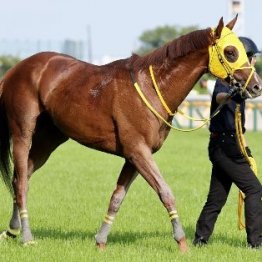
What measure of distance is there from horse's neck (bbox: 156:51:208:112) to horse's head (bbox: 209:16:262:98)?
0.16m

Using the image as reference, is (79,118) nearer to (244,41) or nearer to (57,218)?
(244,41)

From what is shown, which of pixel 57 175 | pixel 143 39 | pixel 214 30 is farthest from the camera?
pixel 143 39

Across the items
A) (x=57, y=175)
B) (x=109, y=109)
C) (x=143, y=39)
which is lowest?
(x=143, y=39)

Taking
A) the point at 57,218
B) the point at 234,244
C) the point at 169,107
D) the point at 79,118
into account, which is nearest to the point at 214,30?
the point at 169,107

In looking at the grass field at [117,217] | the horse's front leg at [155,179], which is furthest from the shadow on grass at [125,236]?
the horse's front leg at [155,179]

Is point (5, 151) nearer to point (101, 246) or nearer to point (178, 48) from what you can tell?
point (101, 246)

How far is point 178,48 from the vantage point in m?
7.75

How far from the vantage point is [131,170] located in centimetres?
816

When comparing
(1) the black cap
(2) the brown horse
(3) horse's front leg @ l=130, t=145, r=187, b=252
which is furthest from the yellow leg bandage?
(1) the black cap

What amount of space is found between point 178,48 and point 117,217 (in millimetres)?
3187

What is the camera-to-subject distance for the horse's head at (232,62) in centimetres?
756

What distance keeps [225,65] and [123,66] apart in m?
1.06

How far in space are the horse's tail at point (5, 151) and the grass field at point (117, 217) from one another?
2.31 ft

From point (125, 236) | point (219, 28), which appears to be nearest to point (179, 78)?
point (219, 28)
